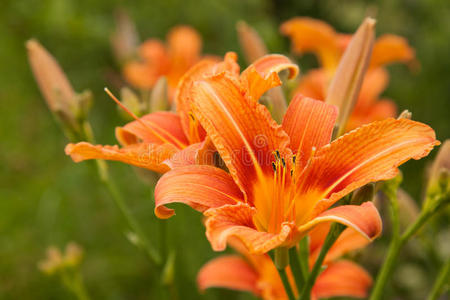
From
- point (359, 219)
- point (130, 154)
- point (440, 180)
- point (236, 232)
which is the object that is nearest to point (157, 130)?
point (130, 154)

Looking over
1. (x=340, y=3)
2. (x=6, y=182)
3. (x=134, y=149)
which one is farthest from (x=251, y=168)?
(x=340, y=3)

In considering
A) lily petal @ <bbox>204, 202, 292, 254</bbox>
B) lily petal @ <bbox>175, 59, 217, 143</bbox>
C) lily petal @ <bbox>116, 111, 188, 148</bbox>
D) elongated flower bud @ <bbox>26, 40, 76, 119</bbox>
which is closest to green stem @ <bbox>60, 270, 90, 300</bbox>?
elongated flower bud @ <bbox>26, 40, 76, 119</bbox>

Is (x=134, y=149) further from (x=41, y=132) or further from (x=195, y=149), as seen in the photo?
(x=41, y=132)

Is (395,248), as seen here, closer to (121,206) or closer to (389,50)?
(121,206)

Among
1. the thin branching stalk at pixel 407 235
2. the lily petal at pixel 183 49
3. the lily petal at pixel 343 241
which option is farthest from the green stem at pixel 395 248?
the lily petal at pixel 183 49

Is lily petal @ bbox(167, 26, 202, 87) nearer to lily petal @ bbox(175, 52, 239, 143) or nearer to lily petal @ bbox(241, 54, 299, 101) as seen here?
lily petal @ bbox(175, 52, 239, 143)

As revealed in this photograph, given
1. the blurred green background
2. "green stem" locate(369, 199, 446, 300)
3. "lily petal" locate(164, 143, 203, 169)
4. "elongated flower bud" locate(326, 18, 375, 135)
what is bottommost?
the blurred green background
